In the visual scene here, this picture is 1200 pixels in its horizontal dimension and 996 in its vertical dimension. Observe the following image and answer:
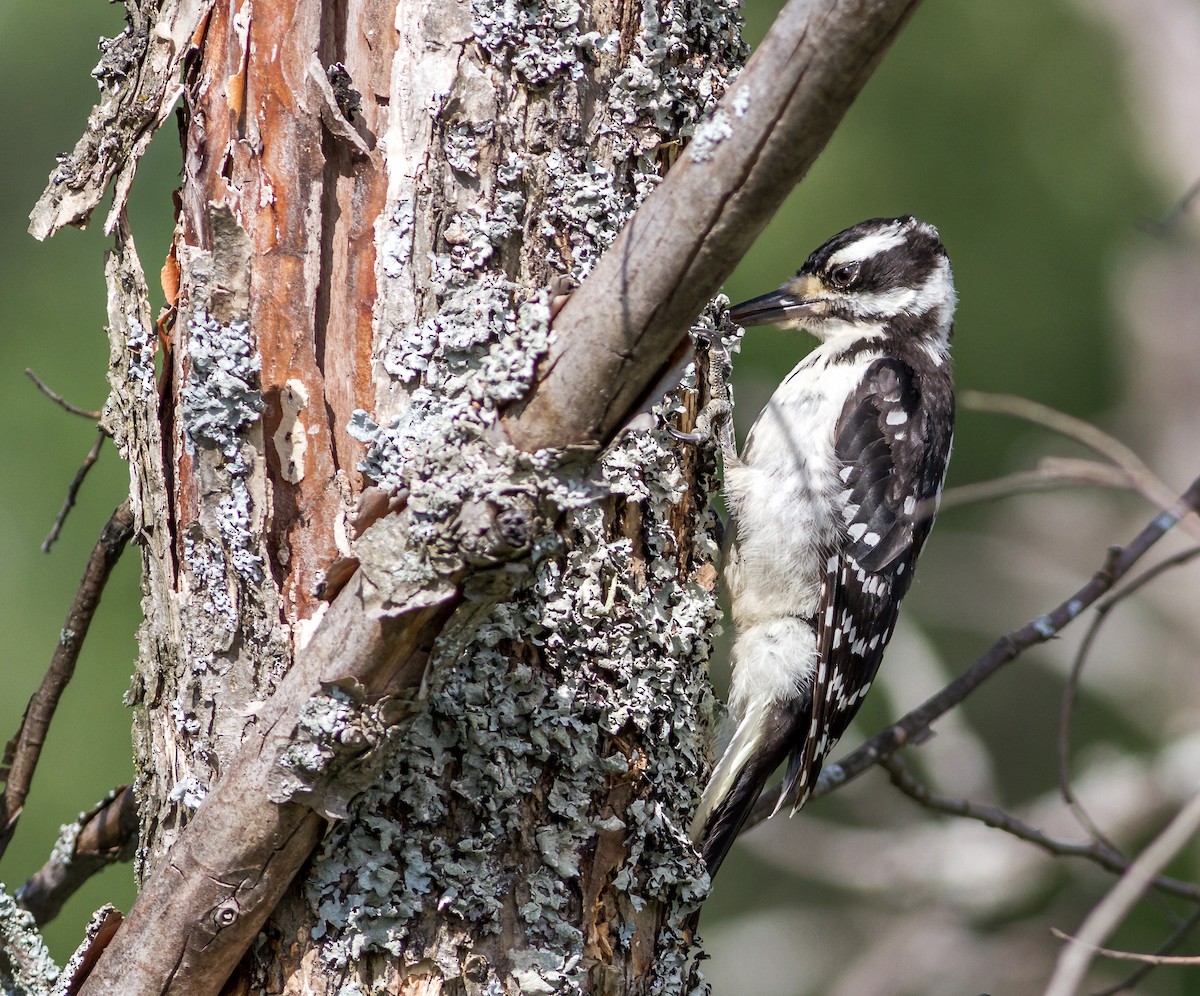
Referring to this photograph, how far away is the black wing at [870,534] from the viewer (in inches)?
130

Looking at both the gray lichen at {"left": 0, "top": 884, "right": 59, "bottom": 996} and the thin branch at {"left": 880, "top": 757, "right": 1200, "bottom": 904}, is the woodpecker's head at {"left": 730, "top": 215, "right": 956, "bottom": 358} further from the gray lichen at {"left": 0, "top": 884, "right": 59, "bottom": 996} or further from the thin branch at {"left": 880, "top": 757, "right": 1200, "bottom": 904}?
the gray lichen at {"left": 0, "top": 884, "right": 59, "bottom": 996}

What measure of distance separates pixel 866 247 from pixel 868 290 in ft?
0.43

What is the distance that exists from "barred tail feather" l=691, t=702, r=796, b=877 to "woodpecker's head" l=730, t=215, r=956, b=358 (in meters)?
1.15

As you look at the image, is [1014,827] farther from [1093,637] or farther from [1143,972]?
[1093,637]

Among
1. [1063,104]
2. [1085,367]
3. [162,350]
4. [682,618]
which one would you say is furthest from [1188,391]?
[162,350]

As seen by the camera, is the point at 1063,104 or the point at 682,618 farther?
the point at 1063,104

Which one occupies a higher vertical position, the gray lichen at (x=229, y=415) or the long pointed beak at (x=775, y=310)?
the long pointed beak at (x=775, y=310)

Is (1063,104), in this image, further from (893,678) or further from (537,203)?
(537,203)

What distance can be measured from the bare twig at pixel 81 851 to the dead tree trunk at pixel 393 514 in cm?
45

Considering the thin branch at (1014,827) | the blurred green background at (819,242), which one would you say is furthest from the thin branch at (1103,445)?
the blurred green background at (819,242)

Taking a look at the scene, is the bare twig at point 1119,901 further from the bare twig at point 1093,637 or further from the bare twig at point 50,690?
the bare twig at point 50,690

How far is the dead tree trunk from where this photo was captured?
1607mm

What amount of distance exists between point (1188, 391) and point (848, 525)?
197 inches

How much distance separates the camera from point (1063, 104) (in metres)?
8.45
